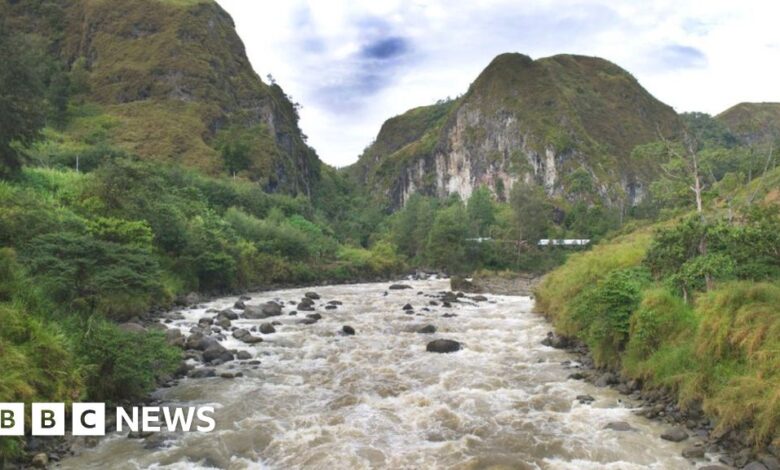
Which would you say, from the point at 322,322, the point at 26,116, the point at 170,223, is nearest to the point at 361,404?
the point at 322,322

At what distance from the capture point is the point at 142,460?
11719 mm

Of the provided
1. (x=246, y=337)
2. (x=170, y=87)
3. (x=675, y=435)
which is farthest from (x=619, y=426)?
(x=170, y=87)

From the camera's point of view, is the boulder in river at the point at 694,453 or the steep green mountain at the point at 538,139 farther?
the steep green mountain at the point at 538,139

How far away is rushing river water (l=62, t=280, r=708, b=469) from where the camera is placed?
12008 mm

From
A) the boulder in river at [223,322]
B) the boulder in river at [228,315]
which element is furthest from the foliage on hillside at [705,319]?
the boulder in river at [228,315]

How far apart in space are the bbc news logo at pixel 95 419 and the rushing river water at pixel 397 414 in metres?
0.48

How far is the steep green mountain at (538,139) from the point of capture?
141750mm

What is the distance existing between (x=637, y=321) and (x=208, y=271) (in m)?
31.0

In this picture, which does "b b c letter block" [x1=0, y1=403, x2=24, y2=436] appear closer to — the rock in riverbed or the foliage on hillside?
the rock in riverbed

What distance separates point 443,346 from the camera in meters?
22.1

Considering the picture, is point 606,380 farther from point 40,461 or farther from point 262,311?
point 262,311

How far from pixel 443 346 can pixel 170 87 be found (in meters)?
102

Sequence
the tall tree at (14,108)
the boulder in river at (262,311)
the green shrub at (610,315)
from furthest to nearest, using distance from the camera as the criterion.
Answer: the tall tree at (14,108) → the boulder in river at (262,311) → the green shrub at (610,315)

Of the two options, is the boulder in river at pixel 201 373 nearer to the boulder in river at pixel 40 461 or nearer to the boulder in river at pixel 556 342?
the boulder in river at pixel 40 461
